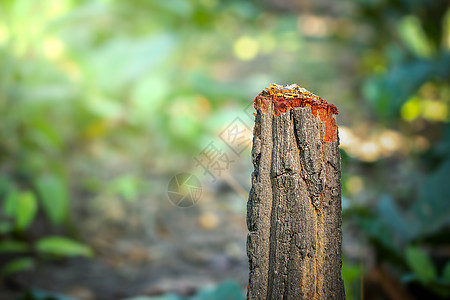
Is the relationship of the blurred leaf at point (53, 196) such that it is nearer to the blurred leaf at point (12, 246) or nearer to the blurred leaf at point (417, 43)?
the blurred leaf at point (12, 246)

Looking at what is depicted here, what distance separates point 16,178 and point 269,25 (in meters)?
3.86

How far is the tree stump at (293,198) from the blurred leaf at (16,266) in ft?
4.21

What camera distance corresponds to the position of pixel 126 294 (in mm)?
1770

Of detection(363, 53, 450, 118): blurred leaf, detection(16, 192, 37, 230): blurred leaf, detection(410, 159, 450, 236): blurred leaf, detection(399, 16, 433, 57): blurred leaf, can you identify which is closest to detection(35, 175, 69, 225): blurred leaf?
detection(16, 192, 37, 230): blurred leaf

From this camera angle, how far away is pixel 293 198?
2.60 ft

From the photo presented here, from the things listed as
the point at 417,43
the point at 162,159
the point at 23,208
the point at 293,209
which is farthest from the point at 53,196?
the point at 417,43

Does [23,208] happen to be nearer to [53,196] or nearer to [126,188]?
[53,196]

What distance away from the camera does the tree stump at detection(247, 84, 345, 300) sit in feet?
2.59

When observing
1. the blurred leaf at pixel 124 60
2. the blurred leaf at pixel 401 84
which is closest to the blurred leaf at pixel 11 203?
the blurred leaf at pixel 124 60

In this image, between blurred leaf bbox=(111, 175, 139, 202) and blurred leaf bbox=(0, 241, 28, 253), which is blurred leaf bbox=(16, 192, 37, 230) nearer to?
blurred leaf bbox=(0, 241, 28, 253)

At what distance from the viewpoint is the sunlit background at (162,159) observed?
5.86ft

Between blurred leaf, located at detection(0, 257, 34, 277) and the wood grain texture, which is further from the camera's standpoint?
blurred leaf, located at detection(0, 257, 34, 277)

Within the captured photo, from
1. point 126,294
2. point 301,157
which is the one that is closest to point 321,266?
point 301,157

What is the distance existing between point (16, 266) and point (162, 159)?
1.24 metres
